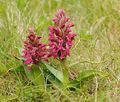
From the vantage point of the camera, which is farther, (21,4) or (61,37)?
(21,4)

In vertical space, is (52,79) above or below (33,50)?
below

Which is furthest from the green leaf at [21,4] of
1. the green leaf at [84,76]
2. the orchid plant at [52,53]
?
the green leaf at [84,76]

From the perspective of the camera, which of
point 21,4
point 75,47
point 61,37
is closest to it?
point 61,37

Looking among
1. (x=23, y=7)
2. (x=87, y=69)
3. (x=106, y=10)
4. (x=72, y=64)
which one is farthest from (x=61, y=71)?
(x=106, y=10)

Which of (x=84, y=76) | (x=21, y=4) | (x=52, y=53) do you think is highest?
(x=21, y=4)

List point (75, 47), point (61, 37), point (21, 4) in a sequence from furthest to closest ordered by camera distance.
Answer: point (21, 4), point (75, 47), point (61, 37)

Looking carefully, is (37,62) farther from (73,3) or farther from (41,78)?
(73,3)

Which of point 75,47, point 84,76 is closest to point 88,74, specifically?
point 84,76

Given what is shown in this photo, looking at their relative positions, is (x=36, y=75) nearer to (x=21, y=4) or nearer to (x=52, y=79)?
(x=52, y=79)
